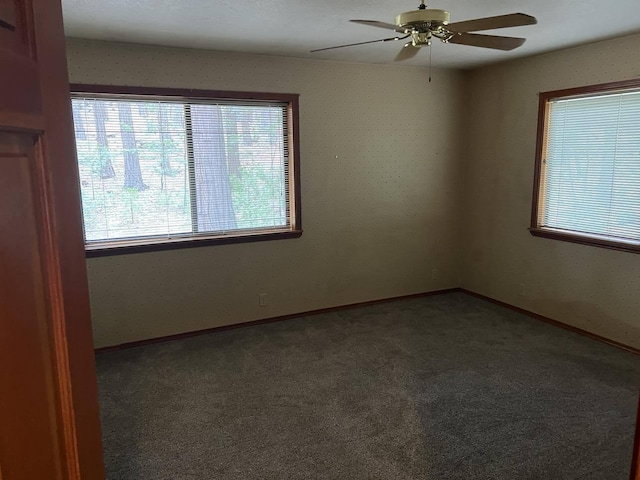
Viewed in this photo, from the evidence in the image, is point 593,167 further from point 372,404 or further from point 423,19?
point 372,404

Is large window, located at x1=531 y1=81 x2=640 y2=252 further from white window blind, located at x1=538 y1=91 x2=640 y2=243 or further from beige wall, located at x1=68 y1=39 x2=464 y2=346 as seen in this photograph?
beige wall, located at x1=68 y1=39 x2=464 y2=346

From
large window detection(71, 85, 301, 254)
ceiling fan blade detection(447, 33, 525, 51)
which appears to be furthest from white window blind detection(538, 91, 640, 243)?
large window detection(71, 85, 301, 254)

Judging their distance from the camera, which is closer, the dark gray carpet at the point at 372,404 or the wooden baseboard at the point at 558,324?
the dark gray carpet at the point at 372,404

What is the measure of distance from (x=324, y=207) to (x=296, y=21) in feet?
5.98

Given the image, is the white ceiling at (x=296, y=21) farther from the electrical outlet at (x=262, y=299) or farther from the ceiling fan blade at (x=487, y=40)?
the electrical outlet at (x=262, y=299)

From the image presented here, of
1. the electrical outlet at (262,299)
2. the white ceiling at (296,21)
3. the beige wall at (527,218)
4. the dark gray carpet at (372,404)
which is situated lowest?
the dark gray carpet at (372,404)

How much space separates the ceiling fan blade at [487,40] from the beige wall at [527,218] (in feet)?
5.23

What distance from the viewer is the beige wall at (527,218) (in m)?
3.58

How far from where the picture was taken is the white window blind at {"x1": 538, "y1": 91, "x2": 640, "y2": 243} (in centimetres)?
347

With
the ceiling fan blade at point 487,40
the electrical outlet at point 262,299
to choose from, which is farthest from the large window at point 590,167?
the electrical outlet at point 262,299

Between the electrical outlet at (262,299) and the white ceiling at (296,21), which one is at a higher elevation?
the white ceiling at (296,21)

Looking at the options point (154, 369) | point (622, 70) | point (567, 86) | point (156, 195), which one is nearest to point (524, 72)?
point (567, 86)

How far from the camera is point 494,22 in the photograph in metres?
2.09

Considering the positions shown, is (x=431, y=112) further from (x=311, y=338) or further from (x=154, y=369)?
(x=154, y=369)
